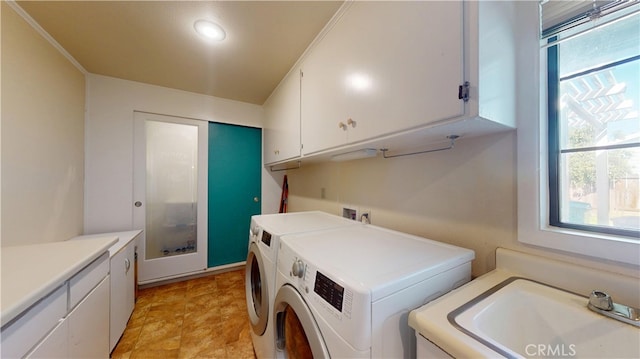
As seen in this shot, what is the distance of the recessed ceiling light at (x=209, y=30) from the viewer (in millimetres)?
1435

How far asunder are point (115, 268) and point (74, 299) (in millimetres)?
717

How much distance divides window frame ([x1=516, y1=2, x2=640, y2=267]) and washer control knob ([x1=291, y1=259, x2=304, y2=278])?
2.93 feet

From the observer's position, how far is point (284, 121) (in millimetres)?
2133

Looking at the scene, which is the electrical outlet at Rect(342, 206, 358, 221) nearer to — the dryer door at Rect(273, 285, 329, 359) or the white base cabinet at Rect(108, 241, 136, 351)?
the dryer door at Rect(273, 285, 329, 359)

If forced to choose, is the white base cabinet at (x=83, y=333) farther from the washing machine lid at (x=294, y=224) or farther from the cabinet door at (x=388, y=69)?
the cabinet door at (x=388, y=69)

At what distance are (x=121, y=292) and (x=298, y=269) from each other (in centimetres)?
172

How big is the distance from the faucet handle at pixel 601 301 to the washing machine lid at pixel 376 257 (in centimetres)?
31

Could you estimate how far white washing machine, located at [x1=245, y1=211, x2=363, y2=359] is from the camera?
1072 millimetres

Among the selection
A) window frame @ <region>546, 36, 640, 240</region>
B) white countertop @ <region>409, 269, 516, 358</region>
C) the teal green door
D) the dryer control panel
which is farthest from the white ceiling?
white countertop @ <region>409, 269, 516, 358</region>

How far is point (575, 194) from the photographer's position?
82 cm

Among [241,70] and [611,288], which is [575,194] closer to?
[611,288]

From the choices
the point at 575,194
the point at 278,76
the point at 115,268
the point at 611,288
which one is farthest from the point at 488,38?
the point at 115,268

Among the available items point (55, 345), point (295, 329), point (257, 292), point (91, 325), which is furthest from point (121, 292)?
point (295, 329)

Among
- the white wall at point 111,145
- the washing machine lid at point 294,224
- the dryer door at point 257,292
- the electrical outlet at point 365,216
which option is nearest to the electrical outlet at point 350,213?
the electrical outlet at point 365,216
